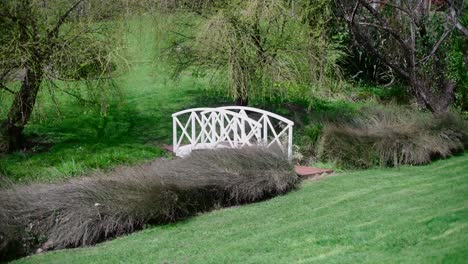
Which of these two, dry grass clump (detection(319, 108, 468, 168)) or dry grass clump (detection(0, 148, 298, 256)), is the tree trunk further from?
dry grass clump (detection(319, 108, 468, 168))

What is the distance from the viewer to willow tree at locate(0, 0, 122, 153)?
12.4m

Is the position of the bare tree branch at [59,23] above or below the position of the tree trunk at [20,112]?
above

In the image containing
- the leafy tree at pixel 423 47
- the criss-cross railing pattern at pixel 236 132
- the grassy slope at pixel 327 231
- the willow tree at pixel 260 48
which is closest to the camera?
the grassy slope at pixel 327 231

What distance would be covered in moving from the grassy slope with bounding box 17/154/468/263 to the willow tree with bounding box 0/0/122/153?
16.9 ft

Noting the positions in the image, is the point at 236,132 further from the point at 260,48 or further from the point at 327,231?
the point at 327,231

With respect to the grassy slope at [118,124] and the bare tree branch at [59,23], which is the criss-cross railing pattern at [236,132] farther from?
the bare tree branch at [59,23]

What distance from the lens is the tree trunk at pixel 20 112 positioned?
12.8 meters

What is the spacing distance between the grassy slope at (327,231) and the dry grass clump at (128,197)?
0.26m

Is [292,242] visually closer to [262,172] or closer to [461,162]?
[262,172]

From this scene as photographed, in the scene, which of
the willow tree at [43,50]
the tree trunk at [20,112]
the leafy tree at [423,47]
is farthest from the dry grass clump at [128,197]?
the leafy tree at [423,47]

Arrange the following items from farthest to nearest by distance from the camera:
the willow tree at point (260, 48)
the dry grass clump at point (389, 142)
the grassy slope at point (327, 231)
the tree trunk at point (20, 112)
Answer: the willow tree at point (260, 48) < the tree trunk at point (20, 112) < the dry grass clump at point (389, 142) < the grassy slope at point (327, 231)

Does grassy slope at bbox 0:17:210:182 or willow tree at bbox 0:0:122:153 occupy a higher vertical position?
willow tree at bbox 0:0:122:153

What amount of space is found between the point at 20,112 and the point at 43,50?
1.55m

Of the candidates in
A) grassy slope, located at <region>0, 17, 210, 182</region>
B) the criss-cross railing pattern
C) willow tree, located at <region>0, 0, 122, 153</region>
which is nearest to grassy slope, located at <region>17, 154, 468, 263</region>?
the criss-cross railing pattern
